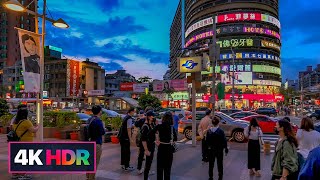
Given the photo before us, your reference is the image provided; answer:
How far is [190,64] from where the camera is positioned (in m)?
15.7

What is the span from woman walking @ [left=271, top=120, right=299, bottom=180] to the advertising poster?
7.26m

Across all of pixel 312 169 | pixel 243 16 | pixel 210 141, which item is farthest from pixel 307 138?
pixel 243 16

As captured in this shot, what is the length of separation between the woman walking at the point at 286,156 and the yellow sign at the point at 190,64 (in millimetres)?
10254

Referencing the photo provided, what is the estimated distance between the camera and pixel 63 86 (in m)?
96.2

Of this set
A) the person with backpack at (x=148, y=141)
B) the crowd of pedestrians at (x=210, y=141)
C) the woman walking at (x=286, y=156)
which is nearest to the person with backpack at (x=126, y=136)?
the crowd of pedestrians at (x=210, y=141)

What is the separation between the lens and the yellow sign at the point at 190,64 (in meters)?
15.5

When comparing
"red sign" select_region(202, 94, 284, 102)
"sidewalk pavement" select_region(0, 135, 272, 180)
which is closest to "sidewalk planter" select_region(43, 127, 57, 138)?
"sidewalk pavement" select_region(0, 135, 272, 180)

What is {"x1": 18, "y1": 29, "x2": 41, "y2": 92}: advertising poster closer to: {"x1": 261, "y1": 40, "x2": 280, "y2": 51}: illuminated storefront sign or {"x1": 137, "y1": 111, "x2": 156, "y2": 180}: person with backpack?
{"x1": 137, "y1": 111, "x2": 156, "y2": 180}: person with backpack

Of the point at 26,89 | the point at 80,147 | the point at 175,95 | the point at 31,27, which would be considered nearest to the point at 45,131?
the point at 26,89

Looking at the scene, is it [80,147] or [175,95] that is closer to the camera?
[80,147]

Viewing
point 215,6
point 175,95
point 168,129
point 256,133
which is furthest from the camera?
point 215,6

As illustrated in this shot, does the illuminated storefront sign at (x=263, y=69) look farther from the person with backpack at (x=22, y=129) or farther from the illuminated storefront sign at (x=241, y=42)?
the person with backpack at (x=22, y=129)

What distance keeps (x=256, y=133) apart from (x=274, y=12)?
94132 mm

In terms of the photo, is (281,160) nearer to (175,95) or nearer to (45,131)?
(45,131)
